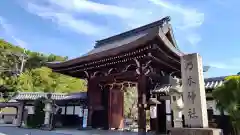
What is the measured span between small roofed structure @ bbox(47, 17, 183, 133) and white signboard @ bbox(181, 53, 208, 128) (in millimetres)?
2536

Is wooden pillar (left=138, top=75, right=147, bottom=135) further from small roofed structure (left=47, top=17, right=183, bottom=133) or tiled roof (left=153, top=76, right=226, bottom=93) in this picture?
tiled roof (left=153, top=76, right=226, bottom=93)

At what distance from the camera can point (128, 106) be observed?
97.1 feet

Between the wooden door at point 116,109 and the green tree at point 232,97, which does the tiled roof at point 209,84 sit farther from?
the wooden door at point 116,109

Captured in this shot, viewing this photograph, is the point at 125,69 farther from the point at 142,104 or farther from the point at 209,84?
the point at 209,84

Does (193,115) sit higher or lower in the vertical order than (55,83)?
lower

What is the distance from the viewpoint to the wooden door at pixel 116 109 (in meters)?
13.9

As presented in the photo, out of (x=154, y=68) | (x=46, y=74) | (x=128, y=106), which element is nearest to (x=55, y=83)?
(x=46, y=74)

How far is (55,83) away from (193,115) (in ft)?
95.4

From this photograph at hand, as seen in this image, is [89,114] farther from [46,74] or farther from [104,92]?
[46,74]

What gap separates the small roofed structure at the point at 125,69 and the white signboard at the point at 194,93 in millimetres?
2536

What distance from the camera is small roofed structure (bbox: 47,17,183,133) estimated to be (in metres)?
9.71

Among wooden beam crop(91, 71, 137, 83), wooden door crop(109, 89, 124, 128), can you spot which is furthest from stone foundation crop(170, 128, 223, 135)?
wooden door crop(109, 89, 124, 128)

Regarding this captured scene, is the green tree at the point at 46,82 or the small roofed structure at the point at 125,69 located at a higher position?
the green tree at the point at 46,82

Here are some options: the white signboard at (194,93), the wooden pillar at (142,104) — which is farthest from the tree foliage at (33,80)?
the white signboard at (194,93)
